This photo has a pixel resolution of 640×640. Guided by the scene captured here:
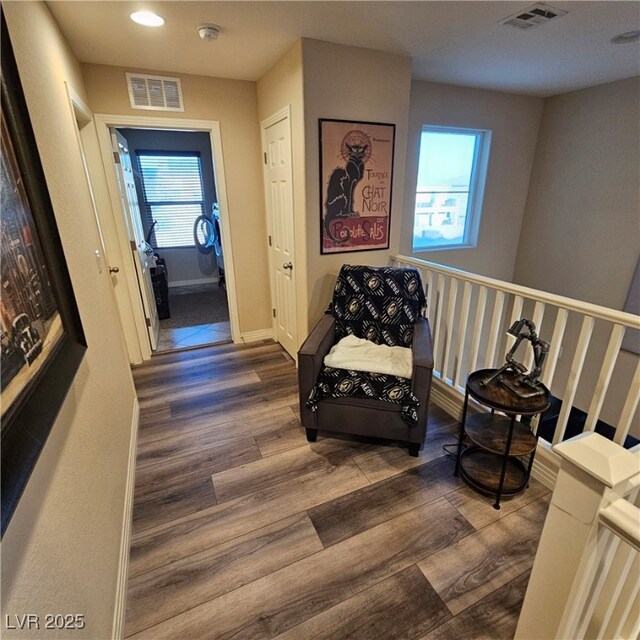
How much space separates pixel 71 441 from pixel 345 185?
7.47 feet

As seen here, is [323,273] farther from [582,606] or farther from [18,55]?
[582,606]

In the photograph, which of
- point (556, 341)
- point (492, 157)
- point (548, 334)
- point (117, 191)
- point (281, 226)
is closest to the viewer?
point (556, 341)

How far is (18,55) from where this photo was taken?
49.4 inches

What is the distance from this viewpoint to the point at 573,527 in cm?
89

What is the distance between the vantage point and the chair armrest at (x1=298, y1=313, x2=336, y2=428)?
203 centimetres

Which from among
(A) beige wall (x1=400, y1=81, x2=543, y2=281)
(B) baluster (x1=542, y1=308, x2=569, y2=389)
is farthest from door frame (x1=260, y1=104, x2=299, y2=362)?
(B) baluster (x1=542, y1=308, x2=569, y2=389)

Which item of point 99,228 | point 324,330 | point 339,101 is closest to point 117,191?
point 99,228

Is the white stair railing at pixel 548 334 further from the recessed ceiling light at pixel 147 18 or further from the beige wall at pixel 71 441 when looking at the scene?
the recessed ceiling light at pixel 147 18

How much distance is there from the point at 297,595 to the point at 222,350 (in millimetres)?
2460

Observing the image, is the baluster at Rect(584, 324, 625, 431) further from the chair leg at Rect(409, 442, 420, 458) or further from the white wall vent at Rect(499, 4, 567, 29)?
the white wall vent at Rect(499, 4, 567, 29)

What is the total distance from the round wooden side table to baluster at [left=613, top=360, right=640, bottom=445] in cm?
30

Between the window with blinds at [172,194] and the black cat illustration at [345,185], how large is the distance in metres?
3.95

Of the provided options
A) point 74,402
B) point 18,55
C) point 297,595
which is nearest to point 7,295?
point 74,402

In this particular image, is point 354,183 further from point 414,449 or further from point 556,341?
point 414,449
